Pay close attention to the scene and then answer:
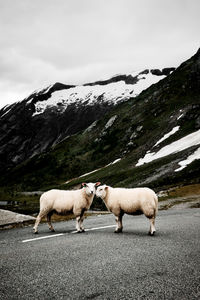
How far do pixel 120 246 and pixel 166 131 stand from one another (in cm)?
10387

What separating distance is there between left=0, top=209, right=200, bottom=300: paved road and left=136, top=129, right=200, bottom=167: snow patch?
75.0 metres

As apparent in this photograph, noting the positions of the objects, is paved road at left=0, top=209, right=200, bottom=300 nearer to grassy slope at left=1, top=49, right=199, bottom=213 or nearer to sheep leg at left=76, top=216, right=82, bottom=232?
sheep leg at left=76, top=216, right=82, bottom=232

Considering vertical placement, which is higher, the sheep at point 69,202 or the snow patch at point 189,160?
the sheep at point 69,202

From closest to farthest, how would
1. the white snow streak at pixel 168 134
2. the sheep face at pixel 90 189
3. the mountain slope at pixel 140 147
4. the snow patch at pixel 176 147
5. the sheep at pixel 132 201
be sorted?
the sheep at pixel 132 201
the sheep face at pixel 90 189
the mountain slope at pixel 140 147
the snow patch at pixel 176 147
the white snow streak at pixel 168 134

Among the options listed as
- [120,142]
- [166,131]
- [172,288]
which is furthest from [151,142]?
[172,288]

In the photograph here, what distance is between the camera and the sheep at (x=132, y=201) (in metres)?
11.8

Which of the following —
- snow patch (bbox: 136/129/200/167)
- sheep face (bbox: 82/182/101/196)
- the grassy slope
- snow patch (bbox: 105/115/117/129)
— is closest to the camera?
sheep face (bbox: 82/182/101/196)

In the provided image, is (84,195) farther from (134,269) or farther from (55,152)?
(55,152)

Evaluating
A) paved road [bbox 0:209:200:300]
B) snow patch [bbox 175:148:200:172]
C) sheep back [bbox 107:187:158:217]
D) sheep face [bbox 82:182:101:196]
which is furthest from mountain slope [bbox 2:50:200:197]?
paved road [bbox 0:209:200:300]

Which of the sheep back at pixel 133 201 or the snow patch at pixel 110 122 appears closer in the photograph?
the sheep back at pixel 133 201

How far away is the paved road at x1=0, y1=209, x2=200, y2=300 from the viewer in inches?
207

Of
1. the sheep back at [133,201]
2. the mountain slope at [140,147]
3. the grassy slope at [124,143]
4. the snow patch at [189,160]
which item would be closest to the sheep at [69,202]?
the sheep back at [133,201]

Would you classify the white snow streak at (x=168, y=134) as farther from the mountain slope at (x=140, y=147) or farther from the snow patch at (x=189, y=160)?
the snow patch at (x=189, y=160)

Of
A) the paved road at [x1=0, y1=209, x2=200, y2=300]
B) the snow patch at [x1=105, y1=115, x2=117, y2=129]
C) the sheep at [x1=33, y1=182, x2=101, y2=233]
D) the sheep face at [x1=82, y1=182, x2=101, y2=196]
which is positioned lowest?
the paved road at [x1=0, y1=209, x2=200, y2=300]
